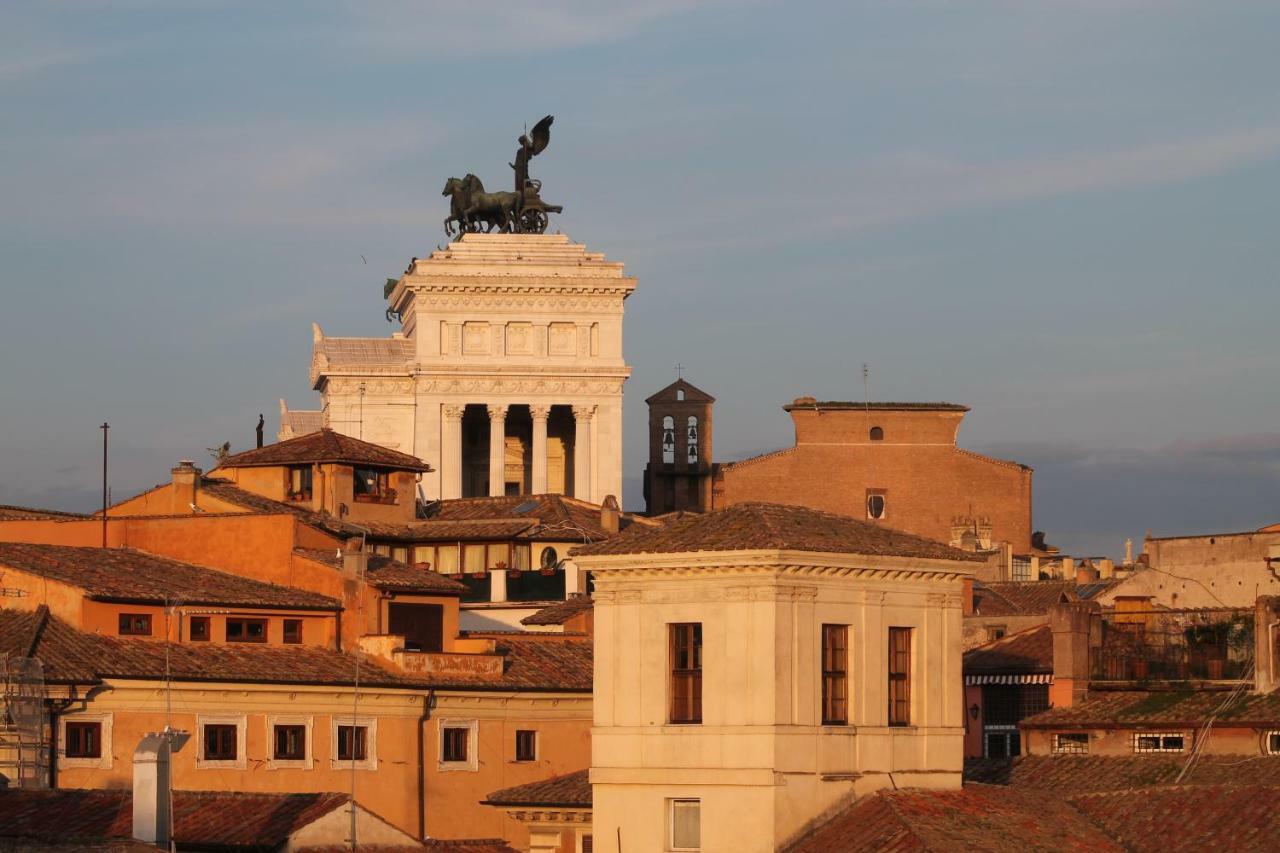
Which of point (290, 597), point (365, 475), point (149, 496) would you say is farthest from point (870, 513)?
point (290, 597)

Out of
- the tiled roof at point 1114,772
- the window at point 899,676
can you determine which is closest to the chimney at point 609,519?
the tiled roof at point 1114,772

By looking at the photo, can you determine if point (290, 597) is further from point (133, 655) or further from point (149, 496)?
point (149, 496)

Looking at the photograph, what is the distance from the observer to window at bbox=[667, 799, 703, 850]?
4272cm

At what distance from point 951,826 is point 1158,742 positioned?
1185cm

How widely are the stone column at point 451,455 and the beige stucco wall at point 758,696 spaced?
62199 mm

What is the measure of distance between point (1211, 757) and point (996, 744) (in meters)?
9.77

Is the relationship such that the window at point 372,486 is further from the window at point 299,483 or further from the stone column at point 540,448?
the stone column at point 540,448

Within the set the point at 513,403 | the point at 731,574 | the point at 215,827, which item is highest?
the point at 513,403

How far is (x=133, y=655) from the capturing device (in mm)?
52938

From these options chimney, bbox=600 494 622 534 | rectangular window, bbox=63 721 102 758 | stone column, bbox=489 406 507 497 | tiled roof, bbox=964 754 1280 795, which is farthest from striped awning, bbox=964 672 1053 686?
stone column, bbox=489 406 507 497

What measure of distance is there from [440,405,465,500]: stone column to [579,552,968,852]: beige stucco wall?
62.2 metres

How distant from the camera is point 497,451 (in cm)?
10819

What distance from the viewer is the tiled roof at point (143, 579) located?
5491 cm

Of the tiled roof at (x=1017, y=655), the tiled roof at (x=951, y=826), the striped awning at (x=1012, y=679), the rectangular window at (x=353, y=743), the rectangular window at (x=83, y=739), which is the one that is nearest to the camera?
the tiled roof at (x=951, y=826)
